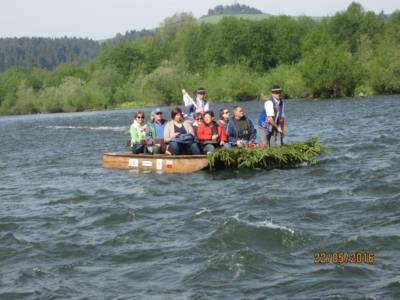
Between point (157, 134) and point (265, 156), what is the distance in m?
3.58

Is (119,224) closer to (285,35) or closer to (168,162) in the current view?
(168,162)

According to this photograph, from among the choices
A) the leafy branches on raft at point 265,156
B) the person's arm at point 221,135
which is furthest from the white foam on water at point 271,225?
the person's arm at point 221,135

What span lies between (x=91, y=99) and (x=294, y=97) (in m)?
38.6

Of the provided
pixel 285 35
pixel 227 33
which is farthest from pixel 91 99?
pixel 285 35

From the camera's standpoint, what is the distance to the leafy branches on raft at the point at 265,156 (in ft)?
53.6

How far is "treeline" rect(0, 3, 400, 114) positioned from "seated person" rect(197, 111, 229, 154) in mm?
46699

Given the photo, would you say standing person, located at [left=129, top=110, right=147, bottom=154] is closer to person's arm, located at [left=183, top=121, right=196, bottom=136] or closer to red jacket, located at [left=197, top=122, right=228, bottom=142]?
person's arm, located at [left=183, top=121, right=196, bottom=136]

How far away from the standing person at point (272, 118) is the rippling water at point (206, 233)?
4.31ft

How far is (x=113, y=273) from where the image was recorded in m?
8.62

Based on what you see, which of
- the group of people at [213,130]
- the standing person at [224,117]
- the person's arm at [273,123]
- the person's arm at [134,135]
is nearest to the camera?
the person's arm at [273,123]

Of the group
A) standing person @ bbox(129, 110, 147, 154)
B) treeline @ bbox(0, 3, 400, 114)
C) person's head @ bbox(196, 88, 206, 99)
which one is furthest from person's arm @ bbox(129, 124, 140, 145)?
treeline @ bbox(0, 3, 400, 114)

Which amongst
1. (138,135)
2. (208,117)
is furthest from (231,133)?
(138,135)

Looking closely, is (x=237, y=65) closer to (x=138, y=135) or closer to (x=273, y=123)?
(x=138, y=135)

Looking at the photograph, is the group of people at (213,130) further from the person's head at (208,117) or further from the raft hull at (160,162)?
the raft hull at (160,162)
